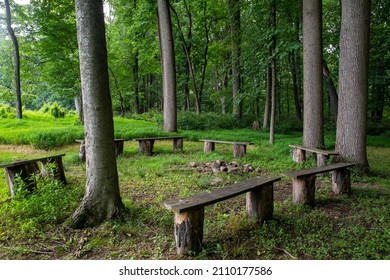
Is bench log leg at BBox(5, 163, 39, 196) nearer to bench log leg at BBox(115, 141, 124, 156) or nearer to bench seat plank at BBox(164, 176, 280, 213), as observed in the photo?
bench seat plank at BBox(164, 176, 280, 213)

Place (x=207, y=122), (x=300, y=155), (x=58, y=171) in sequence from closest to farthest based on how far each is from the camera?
(x=58, y=171) < (x=300, y=155) < (x=207, y=122)

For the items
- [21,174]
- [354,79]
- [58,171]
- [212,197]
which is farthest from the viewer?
[354,79]

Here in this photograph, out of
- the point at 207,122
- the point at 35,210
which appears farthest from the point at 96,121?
the point at 207,122

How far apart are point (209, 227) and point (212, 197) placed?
24.4 inches

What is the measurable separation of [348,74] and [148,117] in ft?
48.6

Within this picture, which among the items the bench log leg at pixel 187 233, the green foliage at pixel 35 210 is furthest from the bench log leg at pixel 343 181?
the green foliage at pixel 35 210

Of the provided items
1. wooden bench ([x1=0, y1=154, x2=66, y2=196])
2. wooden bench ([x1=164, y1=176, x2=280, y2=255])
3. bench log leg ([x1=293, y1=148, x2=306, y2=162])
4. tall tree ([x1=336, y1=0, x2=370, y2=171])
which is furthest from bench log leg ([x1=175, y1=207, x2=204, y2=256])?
bench log leg ([x1=293, y1=148, x2=306, y2=162])

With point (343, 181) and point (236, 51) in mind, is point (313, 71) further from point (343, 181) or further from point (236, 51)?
point (236, 51)

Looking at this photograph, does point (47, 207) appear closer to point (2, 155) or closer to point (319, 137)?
point (2, 155)

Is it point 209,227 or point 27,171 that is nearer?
point 209,227

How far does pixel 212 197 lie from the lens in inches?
117

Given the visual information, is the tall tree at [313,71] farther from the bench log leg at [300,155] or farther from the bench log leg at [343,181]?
the bench log leg at [343,181]

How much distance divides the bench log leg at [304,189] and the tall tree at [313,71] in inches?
130

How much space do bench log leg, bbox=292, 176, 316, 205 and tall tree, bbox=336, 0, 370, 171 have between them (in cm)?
235
